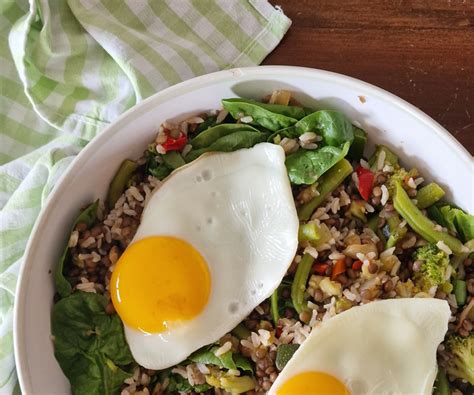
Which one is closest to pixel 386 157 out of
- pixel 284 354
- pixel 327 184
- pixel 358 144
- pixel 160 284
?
pixel 358 144

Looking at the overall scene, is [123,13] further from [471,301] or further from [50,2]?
[471,301]

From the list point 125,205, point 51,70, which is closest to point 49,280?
point 125,205

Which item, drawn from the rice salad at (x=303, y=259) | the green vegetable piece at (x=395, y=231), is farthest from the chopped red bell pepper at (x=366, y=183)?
the green vegetable piece at (x=395, y=231)

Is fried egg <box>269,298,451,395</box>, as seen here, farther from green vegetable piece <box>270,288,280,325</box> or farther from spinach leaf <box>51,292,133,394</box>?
spinach leaf <box>51,292,133,394</box>

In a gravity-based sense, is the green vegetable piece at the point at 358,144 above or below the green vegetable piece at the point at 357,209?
above

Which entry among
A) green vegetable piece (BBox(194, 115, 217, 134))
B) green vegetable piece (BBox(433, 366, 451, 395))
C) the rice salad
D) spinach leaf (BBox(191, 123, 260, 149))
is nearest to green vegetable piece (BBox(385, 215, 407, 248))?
the rice salad

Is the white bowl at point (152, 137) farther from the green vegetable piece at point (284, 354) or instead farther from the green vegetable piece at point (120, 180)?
the green vegetable piece at point (284, 354)
